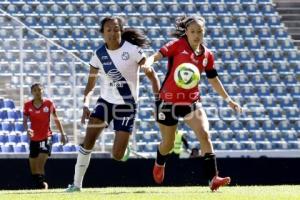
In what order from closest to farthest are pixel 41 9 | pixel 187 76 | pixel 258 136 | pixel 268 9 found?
pixel 187 76, pixel 258 136, pixel 41 9, pixel 268 9

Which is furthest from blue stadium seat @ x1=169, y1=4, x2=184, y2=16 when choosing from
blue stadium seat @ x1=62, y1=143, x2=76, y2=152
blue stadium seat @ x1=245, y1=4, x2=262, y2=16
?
blue stadium seat @ x1=62, y1=143, x2=76, y2=152

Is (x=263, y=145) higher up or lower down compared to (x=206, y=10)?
lower down

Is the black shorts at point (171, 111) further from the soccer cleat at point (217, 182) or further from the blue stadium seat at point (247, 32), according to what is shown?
the blue stadium seat at point (247, 32)

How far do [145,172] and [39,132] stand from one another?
323 cm

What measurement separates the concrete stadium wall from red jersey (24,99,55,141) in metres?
2.13

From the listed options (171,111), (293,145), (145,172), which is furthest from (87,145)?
(293,145)

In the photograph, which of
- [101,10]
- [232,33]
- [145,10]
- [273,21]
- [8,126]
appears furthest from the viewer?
[273,21]

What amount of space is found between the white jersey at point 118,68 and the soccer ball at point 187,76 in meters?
0.54

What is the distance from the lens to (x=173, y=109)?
10.4m

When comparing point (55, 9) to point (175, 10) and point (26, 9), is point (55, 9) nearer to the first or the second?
point (26, 9)

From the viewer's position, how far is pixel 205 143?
10094 mm

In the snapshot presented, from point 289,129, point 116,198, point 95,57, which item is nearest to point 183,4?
point 289,129

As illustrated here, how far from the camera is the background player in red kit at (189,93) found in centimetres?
1013

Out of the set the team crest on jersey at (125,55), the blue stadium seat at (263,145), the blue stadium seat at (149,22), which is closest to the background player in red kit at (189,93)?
the team crest on jersey at (125,55)
